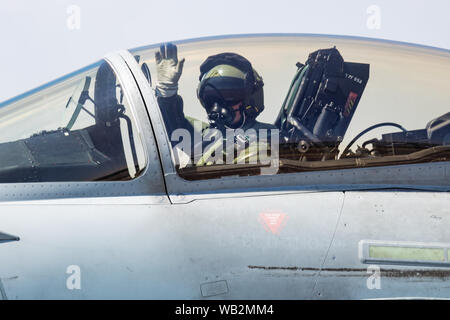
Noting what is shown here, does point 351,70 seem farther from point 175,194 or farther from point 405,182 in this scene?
point 175,194

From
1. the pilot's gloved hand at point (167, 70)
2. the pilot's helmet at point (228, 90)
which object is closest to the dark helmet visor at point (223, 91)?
the pilot's helmet at point (228, 90)

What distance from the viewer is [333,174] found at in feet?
11.5

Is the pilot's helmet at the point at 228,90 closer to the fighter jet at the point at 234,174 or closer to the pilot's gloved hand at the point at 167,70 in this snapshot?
the fighter jet at the point at 234,174

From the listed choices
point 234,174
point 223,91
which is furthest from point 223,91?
point 234,174

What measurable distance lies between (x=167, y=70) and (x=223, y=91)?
0.40 m

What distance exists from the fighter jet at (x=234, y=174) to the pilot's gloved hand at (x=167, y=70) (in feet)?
0.03

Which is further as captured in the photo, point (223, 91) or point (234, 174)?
point (223, 91)

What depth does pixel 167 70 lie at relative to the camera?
3924mm

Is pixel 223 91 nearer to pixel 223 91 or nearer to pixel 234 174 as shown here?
pixel 223 91

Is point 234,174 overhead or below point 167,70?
below

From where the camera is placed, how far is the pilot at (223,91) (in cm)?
373

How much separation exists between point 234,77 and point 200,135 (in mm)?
509
